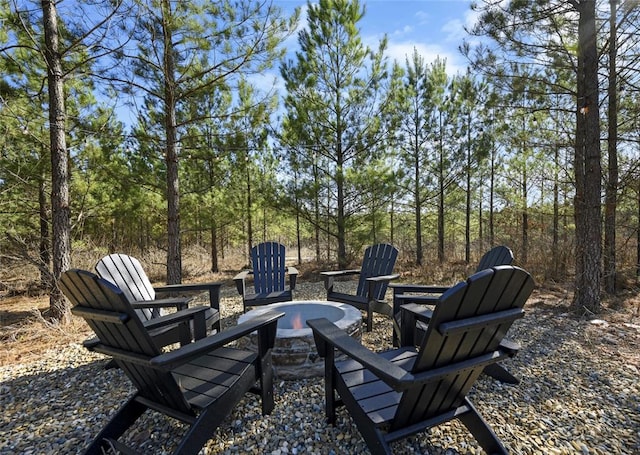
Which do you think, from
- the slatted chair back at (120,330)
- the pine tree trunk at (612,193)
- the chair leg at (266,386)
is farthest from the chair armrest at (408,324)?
the pine tree trunk at (612,193)

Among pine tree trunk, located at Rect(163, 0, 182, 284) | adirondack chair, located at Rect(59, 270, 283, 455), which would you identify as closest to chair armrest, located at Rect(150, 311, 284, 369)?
adirondack chair, located at Rect(59, 270, 283, 455)

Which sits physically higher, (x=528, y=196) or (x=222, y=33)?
(x=222, y=33)

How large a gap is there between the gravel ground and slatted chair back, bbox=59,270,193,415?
15.3 inches

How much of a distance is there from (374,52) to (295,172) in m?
2.87

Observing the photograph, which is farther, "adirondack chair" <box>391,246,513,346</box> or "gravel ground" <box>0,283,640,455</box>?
"adirondack chair" <box>391,246,513,346</box>

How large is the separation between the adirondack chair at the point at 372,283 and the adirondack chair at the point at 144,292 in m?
1.24

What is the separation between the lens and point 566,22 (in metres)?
3.62

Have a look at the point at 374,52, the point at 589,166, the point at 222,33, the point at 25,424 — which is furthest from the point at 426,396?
the point at 374,52

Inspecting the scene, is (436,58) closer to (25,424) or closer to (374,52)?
(374,52)

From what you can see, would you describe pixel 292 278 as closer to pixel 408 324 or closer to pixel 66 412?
pixel 408 324

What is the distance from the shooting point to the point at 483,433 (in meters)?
1.40

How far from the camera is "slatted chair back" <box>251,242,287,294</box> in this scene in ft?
12.5

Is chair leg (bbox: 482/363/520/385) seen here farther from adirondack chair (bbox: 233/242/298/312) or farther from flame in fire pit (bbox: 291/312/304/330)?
adirondack chair (bbox: 233/242/298/312)

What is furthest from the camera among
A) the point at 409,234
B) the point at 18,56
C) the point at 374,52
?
the point at 409,234
